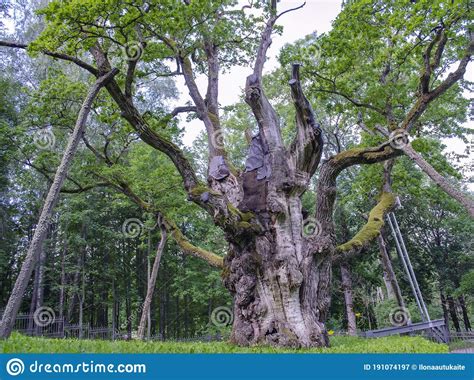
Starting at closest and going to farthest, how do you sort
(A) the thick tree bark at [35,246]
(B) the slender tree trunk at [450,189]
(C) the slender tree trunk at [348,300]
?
(A) the thick tree bark at [35,246] < (B) the slender tree trunk at [450,189] < (C) the slender tree trunk at [348,300]

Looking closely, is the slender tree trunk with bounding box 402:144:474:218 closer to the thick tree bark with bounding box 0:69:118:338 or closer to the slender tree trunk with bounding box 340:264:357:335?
the thick tree bark with bounding box 0:69:118:338

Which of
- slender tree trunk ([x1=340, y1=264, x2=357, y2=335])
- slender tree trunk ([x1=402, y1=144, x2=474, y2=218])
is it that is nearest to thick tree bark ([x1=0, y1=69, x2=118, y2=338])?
slender tree trunk ([x1=402, y1=144, x2=474, y2=218])

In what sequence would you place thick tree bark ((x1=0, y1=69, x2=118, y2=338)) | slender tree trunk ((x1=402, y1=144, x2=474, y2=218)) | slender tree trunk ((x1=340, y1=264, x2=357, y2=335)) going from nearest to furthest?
thick tree bark ((x1=0, y1=69, x2=118, y2=338))
slender tree trunk ((x1=402, y1=144, x2=474, y2=218))
slender tree trunk ((x1=340, y1=264, x2=357, y2=335))

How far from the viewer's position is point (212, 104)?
9.75m

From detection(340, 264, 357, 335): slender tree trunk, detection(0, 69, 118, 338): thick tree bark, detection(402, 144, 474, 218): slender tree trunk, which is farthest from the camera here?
detection(340, 264, 357, 335): slender tree trunk

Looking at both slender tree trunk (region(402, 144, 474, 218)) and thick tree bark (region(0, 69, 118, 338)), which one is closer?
thick tree bark (region(0, 69, 118, 338))

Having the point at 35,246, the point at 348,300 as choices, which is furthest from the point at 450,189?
the point at 348,300

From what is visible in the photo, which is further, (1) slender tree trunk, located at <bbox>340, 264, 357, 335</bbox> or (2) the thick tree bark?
(1) slender tree trunk, located at <bbox>340, 264, 357, 335</bbox>

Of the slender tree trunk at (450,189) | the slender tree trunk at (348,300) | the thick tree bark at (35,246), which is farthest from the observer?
the slender tree trunk at (348,300)

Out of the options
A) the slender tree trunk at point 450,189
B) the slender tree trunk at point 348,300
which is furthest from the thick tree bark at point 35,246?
the slender tree trunk at point 348,300

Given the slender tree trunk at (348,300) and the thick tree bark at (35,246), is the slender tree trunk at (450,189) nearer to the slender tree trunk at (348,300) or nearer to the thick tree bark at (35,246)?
the thick tree bark at (35,246)

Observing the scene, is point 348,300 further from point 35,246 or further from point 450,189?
point 35,246
